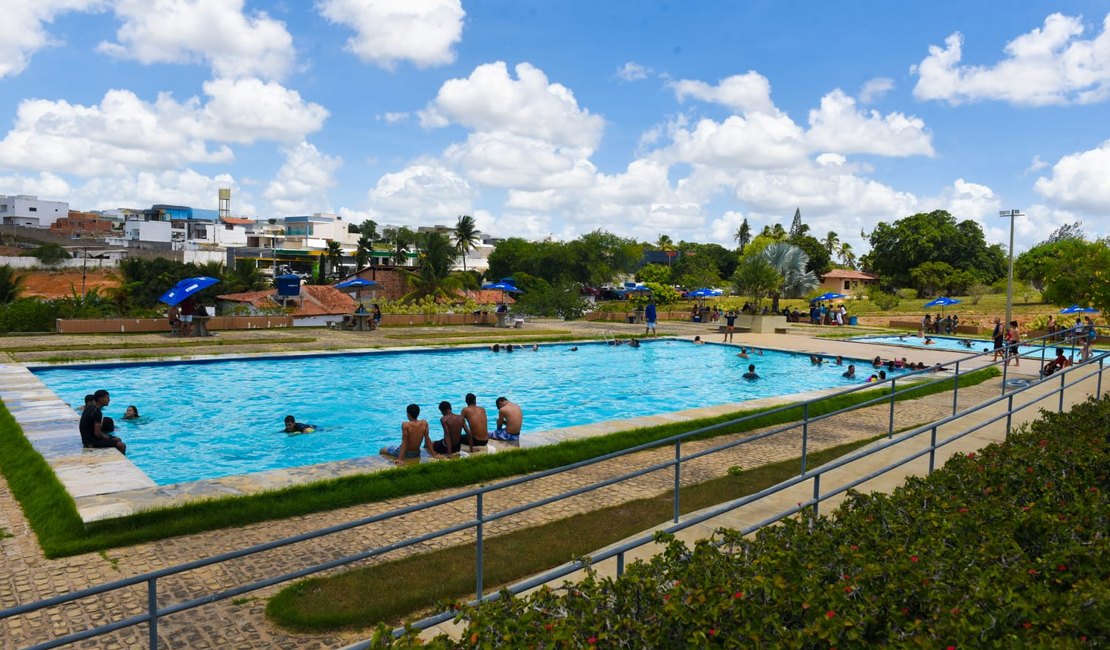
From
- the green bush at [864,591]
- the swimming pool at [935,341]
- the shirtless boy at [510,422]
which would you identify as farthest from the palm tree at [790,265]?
the green bush at [864,591]

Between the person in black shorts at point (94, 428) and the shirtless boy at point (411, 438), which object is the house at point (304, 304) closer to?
the person in black shorts at point (94, 428)

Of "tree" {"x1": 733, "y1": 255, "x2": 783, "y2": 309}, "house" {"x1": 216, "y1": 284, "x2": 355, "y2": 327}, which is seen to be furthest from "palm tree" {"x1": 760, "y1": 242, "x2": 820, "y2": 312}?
"house" {"x1": 216, "y1": 284, "x2": 355, "y2": 327}

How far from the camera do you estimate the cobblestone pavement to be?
5.58 metres

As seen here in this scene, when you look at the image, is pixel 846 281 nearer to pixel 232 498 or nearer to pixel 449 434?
pixel 449 434

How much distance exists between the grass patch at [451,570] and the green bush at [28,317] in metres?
28.0

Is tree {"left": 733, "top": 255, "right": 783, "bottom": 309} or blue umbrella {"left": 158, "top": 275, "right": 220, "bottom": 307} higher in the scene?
tree {"left": 733, "top": 255, "right": 783, "bottom": 309}

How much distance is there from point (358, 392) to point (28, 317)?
1689 centimetres

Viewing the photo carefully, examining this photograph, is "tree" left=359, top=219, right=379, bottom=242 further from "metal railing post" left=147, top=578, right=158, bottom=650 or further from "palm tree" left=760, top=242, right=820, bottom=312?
"metal railing post" left=147, top=578, right=158, bottom=650

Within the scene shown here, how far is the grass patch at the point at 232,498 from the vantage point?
25.0ft

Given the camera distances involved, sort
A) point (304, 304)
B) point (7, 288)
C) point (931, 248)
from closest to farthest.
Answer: point (7, 288) → point (304, 304) → point (931, 248)

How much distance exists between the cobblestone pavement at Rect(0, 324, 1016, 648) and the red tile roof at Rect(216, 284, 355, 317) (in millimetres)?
29646

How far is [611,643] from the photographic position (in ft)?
11.6

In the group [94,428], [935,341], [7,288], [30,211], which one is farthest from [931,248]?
[30,211]

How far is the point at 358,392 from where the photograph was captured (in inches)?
803
